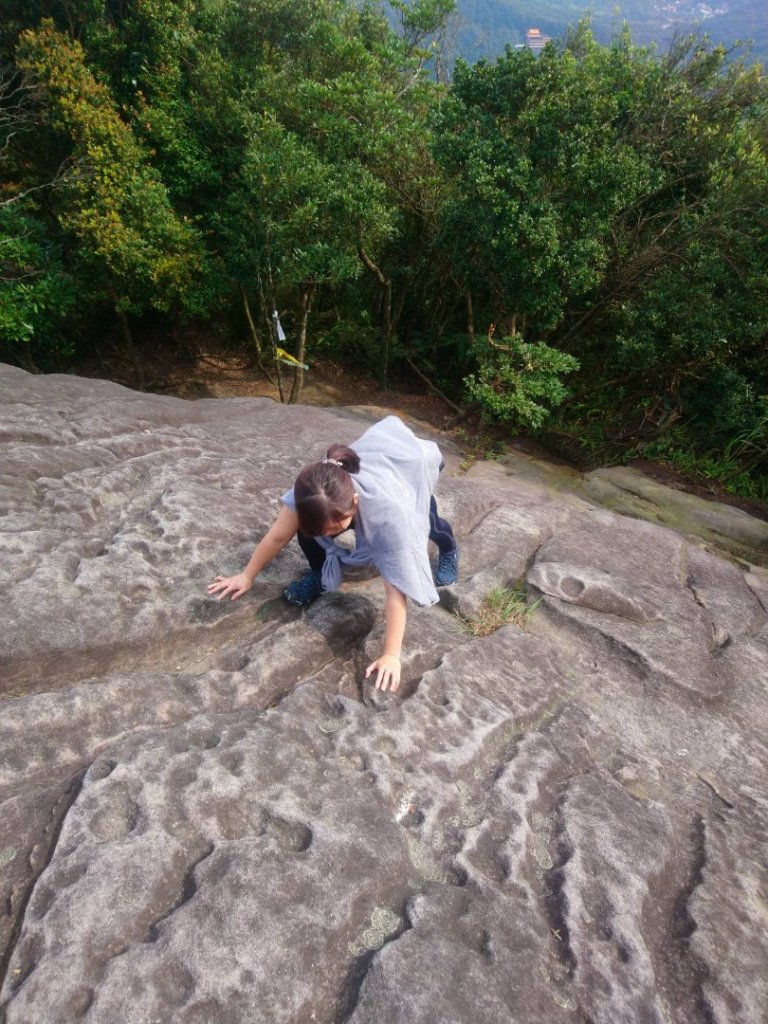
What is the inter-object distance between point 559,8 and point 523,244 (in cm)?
13245

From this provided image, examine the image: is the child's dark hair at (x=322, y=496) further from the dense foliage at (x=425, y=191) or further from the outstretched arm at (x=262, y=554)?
the dense foliage at (x=425, y=191)

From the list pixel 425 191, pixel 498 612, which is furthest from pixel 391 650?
pixel 425 191

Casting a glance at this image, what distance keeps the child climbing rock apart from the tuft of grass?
0.81 m

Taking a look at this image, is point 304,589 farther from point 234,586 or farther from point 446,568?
point 446,568

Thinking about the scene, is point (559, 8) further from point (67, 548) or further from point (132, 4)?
point (67, 548)

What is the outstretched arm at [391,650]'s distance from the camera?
2.90m

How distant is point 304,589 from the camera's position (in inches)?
140

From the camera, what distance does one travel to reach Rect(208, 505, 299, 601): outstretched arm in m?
3.11

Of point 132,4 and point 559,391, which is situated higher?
point 132,4

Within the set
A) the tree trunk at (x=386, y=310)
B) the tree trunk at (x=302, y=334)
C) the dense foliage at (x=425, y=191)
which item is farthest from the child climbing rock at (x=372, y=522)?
the tree trunk at (x=386, y=310)

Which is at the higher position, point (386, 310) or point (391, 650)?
point (386, 310)

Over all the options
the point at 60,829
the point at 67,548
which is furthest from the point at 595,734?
the point at 67,548

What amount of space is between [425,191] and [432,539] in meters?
8.21

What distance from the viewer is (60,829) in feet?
6.99
